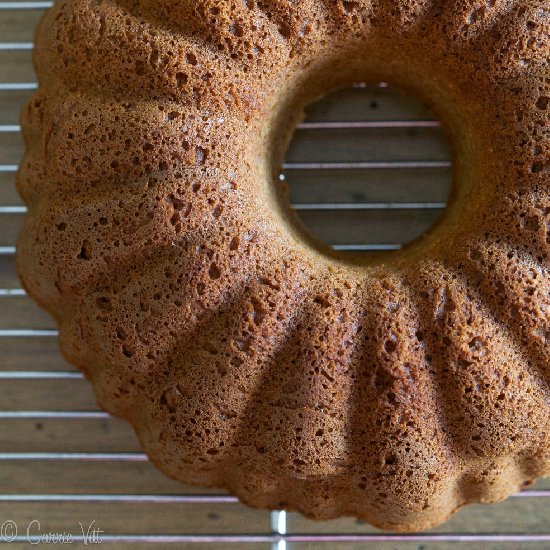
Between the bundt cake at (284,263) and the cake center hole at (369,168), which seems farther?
the cake center hole at (369,168)

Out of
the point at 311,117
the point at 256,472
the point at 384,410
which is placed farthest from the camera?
the point at 311,117

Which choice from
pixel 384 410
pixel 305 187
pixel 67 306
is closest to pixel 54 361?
pixel 67 306

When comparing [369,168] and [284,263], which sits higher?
[369,168]

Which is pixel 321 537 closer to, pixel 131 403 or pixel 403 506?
pixel 403 506

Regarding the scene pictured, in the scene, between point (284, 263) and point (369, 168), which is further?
point (369, 168)
